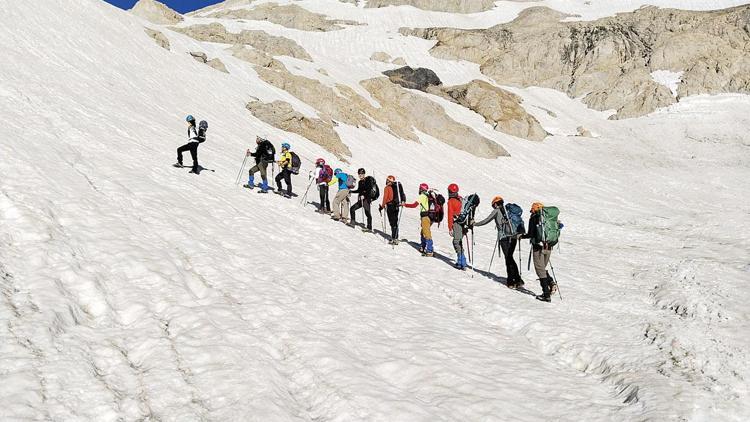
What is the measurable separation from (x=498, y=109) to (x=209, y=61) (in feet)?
126

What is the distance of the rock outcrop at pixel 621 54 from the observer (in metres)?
73.6

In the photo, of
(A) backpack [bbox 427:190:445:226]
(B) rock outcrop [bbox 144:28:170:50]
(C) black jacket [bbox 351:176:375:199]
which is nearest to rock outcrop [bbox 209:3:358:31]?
(B) rock outcrop [bbox 144:28:170:50]

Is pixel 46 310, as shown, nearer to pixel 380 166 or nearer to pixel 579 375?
pixel 579 375

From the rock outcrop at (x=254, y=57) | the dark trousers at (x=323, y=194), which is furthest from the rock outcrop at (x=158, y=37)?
the dark trousers at (x=323, y=194)

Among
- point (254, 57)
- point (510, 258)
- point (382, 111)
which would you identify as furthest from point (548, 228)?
point (254, 57)

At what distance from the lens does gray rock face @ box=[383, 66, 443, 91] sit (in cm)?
6638

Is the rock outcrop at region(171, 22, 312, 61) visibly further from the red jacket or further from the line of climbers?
the red jacket

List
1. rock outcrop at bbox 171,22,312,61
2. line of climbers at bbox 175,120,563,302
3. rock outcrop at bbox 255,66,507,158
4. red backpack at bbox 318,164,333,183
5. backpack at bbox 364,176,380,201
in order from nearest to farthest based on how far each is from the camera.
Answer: line of climbers at bbox 175,120,563,302 → backpack at bbox 364,176,380,201 → red backpack at bbox 318,164,333,183 → rock outcrop at bbox 255,66,507,158 → rock outcrop at bbox 171,22,312,61

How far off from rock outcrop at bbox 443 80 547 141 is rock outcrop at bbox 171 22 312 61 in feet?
74.8

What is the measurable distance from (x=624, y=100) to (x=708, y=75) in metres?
13.5

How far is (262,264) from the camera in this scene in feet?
30.1

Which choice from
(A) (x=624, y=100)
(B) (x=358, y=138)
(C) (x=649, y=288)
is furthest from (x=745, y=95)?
(C) (x=649, y=288)

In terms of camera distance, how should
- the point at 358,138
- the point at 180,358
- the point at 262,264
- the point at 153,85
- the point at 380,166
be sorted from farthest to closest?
the point at 358,138 < the point at 380,166 < the point at 153,85 < the point at 262,264 < the point at 180,358

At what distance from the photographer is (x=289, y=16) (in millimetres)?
112438
